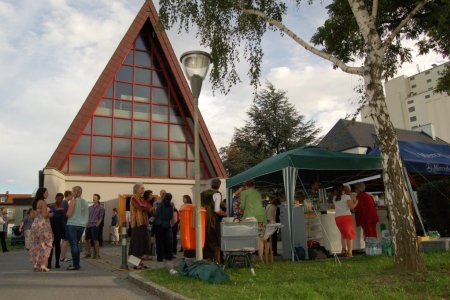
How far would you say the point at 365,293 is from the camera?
5176mm

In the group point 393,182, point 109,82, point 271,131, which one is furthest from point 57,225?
point 271,131

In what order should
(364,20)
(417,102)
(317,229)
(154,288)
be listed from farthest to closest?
(417,102), (317,229), (364,20), (154,288)

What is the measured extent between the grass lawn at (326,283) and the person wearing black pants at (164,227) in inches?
47.1

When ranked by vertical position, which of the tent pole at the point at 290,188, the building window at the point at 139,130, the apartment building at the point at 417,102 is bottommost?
the tent pole at the point at 290,188

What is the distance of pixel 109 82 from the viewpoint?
Result: 22.9 metres

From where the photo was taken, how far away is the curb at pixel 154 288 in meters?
5.58

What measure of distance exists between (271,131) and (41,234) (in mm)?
22844

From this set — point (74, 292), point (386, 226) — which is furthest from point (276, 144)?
point (74, 292)

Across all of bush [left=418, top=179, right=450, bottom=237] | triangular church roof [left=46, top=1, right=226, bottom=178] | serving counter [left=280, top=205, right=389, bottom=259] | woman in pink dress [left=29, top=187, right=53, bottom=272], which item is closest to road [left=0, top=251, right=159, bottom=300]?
woman in pink dress [left=29, top=187, right=53, bottom=272]

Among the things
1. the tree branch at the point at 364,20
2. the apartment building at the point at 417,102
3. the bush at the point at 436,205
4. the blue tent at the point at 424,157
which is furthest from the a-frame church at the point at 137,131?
the apartment building at the point at 417,102

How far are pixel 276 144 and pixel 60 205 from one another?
21862 mm

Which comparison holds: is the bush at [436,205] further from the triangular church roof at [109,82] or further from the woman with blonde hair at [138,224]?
the triangular church roof at [109,82]

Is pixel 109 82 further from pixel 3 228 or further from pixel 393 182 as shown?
pixel 393 182

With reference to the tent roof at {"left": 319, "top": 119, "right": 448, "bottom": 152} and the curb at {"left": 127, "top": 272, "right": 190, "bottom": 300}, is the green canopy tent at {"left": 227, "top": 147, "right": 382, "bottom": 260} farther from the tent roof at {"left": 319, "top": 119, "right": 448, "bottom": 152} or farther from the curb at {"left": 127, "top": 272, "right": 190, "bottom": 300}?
the tent roof at {"left": 319, "top": 119, "right": 448, "bottom": 152}
